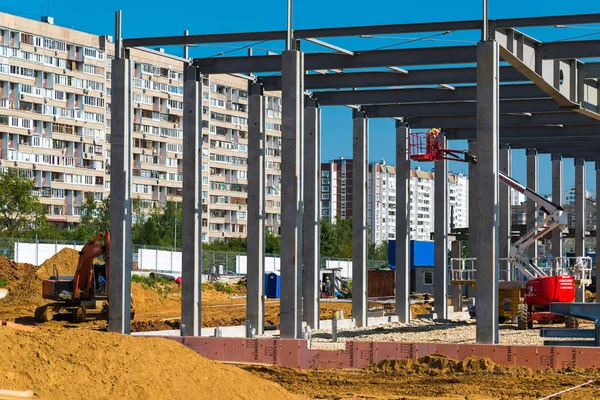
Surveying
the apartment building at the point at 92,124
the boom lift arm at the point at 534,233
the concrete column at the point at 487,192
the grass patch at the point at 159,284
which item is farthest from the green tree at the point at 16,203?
the concrete column at the point at 487,192

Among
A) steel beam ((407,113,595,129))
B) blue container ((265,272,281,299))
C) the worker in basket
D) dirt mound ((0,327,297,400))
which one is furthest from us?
blue container ((265,272,281,299))

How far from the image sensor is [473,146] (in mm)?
42156

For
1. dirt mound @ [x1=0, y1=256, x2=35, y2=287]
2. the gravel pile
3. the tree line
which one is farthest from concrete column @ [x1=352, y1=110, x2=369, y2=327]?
the tree line

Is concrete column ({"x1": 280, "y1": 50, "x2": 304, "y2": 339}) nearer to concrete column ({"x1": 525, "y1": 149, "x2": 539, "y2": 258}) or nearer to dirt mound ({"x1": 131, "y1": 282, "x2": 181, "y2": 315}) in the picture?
dirt mound ({"x1": 131, "y1": 282, "x2": 181, "y2": 315})

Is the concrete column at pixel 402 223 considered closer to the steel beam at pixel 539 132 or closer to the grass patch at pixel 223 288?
the steel beam at pixel 539 132

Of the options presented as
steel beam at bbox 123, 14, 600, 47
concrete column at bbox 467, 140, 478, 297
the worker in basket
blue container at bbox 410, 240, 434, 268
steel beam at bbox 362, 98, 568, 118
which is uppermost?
steel beam at bbox 123, 14, 600, 47

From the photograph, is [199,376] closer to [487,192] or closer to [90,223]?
[487,192]

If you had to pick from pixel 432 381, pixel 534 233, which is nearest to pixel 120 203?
pixel 432 381

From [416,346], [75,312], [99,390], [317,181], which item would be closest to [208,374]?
[99,390]

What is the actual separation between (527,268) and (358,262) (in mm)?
5762

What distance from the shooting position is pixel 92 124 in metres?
104

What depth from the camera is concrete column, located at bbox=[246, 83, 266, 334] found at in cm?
2939

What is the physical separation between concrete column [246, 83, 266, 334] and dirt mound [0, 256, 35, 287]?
84.8ft

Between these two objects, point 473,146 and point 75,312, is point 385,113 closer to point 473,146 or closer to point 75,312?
point 473,146
